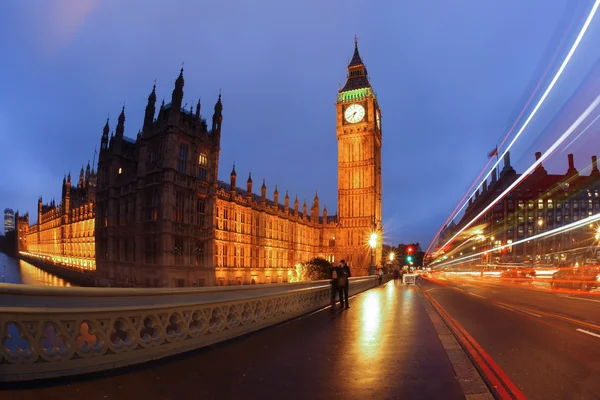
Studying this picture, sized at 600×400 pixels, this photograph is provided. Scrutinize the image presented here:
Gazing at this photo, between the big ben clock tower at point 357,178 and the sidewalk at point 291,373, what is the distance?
241 ft

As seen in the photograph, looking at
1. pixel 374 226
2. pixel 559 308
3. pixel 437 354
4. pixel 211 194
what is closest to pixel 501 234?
pixel 374 226

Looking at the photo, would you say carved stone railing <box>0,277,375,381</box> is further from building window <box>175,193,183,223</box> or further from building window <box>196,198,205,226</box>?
building window <box>196,198,205,226</box>

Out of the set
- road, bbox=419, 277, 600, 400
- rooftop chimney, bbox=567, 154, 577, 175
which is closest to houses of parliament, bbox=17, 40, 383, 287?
road, bbox=419, 277, 600, 400

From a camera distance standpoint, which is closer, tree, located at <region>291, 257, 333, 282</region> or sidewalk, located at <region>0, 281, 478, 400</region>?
sidewalk, located at <region>0, 281, 478, 400</region>

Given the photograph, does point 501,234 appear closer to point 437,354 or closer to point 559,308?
Result: point 559,308

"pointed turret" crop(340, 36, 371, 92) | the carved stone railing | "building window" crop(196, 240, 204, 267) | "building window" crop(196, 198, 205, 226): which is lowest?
"building window" crop(196, 240, 204, 267)

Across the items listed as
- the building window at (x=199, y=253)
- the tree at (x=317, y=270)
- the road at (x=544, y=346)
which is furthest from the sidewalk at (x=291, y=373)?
the tree at (x=317, y=270)

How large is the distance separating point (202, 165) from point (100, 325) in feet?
130

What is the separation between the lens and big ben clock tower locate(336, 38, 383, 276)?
8300 centimetres

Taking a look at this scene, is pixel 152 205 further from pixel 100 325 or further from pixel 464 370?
pixel 464 370

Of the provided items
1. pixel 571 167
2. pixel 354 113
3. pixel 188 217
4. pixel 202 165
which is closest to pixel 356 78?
pixel 354 113

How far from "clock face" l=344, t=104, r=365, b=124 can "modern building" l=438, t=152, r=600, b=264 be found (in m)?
53.5

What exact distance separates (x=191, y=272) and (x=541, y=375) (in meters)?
38.1

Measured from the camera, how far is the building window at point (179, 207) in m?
40.1
